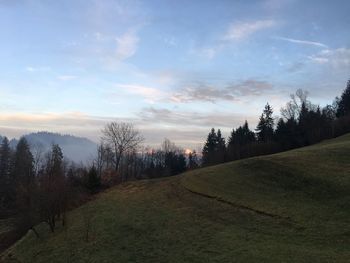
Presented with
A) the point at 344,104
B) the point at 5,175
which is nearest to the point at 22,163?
the point at 5,175

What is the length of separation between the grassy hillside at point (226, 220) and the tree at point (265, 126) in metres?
58.7

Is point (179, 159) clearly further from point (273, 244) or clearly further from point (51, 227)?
point (273, 244)

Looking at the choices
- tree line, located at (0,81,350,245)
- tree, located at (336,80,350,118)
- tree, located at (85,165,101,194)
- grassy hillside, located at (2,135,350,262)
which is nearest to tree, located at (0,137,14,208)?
tree line, located at (0,81,350,245)

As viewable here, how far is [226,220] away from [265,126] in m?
83.6

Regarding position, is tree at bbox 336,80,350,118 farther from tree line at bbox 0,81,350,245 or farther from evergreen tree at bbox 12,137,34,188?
evergreen tree at bbox 12,137,34,188

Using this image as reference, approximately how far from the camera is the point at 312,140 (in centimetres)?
9594

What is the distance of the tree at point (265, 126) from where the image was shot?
114 meters

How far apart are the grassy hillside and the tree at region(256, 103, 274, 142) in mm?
58718

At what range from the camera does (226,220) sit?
36312 mm

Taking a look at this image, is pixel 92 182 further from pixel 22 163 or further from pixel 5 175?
pixel 22 163

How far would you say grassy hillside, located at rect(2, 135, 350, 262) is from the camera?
1136 inches

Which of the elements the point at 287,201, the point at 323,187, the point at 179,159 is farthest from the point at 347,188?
the point at 179,159

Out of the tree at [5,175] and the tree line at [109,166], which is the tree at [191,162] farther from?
the tree at [5,175]

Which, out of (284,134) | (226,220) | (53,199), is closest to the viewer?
(226,220)
